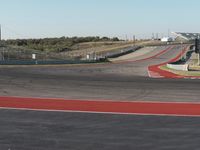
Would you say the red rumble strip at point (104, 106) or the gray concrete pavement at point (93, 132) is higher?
the gray concrete pavement at point (93, 132)

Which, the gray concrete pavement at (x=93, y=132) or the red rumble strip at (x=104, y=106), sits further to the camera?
the red rumble strip at (x=104, y=106)

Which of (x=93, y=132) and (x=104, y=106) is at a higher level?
(x=93, y=132)

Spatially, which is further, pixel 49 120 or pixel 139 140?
pixel 49 120

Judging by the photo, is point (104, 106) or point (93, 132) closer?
point (93, 132)

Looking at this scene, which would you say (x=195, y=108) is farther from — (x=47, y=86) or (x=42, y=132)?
(x=47, y=86)

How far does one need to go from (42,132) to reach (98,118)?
3.23 meters

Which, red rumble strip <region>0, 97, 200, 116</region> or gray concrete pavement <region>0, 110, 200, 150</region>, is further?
red rumble strip <region>0, 97, 200, 116</region>

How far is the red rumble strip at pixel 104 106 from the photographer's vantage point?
56.5ft

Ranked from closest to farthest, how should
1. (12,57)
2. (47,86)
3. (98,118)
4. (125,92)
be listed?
1. (98,118)
2. (125,92)
3. (47,86)
4. (12,57)

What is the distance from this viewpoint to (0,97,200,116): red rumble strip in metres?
17.2

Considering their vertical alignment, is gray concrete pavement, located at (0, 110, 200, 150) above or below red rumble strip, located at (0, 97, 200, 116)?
above

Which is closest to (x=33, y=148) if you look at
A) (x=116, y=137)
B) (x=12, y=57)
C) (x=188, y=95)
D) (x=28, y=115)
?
(x=116, y=137)

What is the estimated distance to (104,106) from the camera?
18.7m

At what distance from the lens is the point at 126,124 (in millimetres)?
14086
